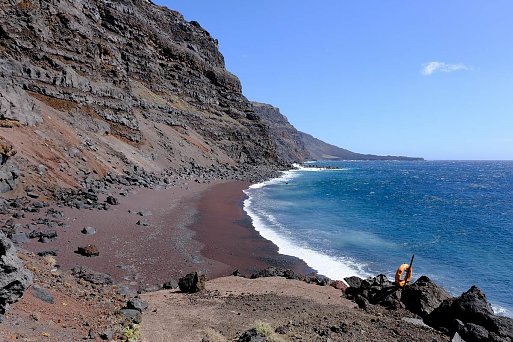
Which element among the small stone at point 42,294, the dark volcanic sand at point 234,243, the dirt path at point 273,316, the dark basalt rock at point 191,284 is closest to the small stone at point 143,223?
the dark volcanic sand at point 234,243

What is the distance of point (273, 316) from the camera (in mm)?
12531

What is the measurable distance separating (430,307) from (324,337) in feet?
19.3

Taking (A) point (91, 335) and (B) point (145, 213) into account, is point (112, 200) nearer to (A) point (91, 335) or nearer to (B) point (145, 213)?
(B) point (145, 213)

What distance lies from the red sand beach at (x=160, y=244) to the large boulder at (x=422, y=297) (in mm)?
5965

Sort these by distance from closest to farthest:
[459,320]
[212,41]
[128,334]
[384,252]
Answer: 1. [128,334]
2. [459,320]
3. [384,252]
4. [212,41]

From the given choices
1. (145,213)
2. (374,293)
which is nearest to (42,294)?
(374,293)

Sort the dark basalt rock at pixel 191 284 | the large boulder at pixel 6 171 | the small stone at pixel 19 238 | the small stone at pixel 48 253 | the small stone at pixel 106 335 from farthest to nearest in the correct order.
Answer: the large boulder at pixel 6 171 → the small stone at pixel 19 238 → the small stone at pixel 48 253 → the dark basalt rock at pixel 191 284 → the small stone at pixel 106 335

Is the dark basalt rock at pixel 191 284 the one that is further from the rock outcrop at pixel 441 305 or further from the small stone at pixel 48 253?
the rock outcrop at pixel 441 305

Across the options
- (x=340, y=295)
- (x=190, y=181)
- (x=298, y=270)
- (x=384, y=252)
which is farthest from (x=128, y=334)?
(x=190, y=181)

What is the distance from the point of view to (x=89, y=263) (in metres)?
16.6

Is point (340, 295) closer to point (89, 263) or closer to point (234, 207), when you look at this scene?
point (89, 263)

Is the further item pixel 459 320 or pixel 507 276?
pixel 507 276

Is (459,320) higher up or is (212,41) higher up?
(212,41)

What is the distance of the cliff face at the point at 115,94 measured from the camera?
1281 inches
